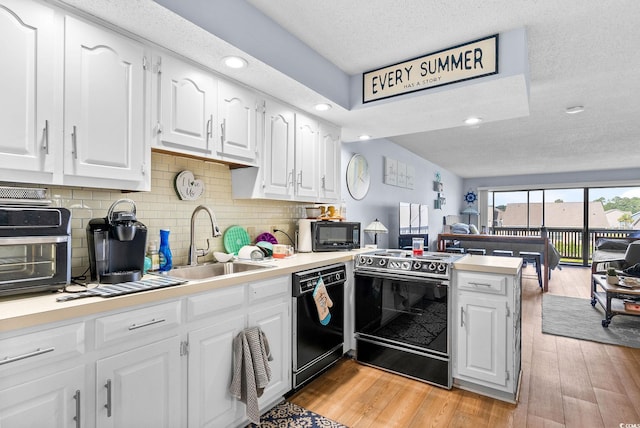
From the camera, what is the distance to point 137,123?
5.68 feet

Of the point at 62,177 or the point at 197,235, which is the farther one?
the point at 197,235

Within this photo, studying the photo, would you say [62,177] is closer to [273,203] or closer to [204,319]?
[204,319]

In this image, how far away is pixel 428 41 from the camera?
2.26 metres

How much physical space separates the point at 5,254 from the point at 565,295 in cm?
649

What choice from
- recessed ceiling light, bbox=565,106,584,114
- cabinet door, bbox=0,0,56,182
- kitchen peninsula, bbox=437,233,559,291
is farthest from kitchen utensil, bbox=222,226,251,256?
kitchen peninsula, bbox=437,233,559,291

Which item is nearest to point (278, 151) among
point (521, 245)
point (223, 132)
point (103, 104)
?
point (223, 132)

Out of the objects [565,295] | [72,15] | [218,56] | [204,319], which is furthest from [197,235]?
[565,295]

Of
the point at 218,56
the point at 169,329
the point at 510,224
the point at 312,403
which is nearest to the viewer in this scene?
the point at 169,329

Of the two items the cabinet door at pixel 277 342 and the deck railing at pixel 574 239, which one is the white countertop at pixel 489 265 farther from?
the deck railing at pixel 574 239

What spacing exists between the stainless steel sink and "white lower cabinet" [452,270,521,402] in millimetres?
1396

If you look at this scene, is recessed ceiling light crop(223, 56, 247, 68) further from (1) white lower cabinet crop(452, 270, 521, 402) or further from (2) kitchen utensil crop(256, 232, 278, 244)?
(1) white lower cabinet crop(452, 270, 521, 402)

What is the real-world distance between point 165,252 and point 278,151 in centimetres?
111

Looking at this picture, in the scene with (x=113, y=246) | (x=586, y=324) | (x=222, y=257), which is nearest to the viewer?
(x=113, y=246)

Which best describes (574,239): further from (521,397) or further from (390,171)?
(521,397)
